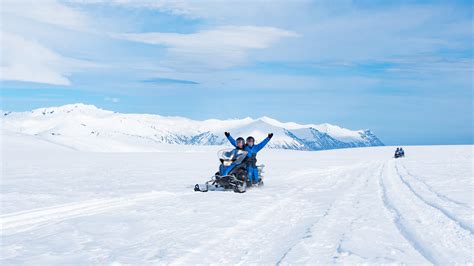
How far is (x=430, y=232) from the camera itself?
7523 millimetres

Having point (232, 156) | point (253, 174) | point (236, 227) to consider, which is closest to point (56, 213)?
point (236, 227)

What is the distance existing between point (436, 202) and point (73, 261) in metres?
7.99

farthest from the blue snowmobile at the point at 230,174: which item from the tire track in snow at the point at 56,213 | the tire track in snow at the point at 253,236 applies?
the tire track in snow at the point at 253,236

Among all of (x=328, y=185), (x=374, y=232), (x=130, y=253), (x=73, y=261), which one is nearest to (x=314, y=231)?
(x=374, y=232)

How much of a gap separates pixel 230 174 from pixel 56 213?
5921mm

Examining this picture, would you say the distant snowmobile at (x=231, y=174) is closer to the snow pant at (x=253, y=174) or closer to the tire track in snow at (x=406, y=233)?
the snow pant at (x=253, y=174)

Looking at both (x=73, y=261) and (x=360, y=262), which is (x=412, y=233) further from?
(x=73, y=261)

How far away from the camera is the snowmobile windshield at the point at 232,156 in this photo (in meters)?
14.6

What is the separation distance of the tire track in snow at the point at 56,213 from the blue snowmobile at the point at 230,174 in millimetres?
2558

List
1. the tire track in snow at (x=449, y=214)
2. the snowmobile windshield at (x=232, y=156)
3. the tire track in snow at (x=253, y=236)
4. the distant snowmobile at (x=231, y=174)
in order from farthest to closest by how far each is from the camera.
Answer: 1. the snowmobile windshield at (x=232, y=156)
2. the distant snowmobile at (x=231, y=174)
3. the tire track in snow at (x=449, y=214)
4. the tire track in snow at (x=253, y=236)

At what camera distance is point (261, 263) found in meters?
5.80

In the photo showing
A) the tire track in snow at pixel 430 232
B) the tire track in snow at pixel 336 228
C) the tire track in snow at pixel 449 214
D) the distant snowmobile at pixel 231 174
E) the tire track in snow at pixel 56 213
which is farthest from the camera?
the distant snowmobile at pixel 231 174

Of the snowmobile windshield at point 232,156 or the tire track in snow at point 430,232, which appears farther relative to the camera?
the snowmobile windshield at point 232,156

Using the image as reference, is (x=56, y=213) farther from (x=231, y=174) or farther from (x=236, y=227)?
(x=231, y=174)
